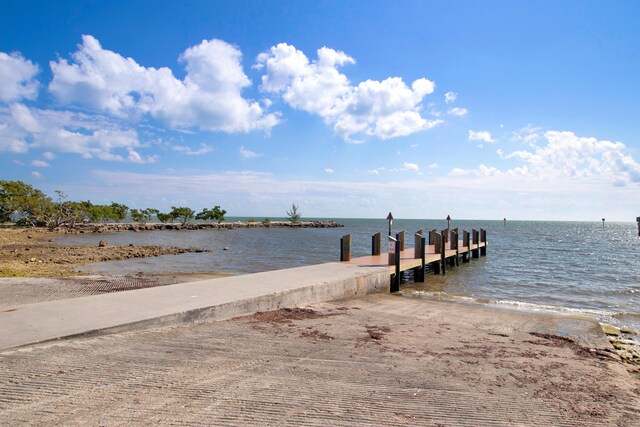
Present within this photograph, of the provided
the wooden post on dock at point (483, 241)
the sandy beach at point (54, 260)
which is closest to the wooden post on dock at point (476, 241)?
the wooden post on dock at point (483, 241)

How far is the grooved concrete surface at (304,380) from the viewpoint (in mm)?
3625

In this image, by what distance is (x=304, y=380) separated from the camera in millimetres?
4492

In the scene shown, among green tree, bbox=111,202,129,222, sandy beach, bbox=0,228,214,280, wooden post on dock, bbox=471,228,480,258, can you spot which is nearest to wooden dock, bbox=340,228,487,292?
wooden post on dock, bbox=471,228,480,258

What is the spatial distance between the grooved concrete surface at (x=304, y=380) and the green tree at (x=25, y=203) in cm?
5375

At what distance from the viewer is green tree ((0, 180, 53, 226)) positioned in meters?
48.1

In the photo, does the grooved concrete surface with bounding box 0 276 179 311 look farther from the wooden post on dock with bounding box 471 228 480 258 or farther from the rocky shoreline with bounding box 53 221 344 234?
the rocky shoreline with bounding box 53 221 344 234

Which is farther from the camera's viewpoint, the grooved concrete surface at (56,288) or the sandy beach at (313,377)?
the grooved concrete surface at (56,288)

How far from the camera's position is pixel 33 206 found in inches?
1959

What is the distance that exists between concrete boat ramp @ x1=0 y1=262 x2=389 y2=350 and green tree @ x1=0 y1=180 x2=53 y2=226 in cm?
5073

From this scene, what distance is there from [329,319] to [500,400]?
154 inches

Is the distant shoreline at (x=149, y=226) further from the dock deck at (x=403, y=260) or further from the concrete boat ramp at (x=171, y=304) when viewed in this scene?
the concrete boat ramp at (x=171, y=304)

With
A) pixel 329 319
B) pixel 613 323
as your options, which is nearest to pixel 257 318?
pixel 329 319

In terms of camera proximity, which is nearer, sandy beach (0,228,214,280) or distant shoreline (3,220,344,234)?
sandy beach (0,228,214,280)

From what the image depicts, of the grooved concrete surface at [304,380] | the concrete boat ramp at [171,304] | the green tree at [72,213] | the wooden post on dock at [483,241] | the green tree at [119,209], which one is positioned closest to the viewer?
the grooved concrete surface at [304,380]
